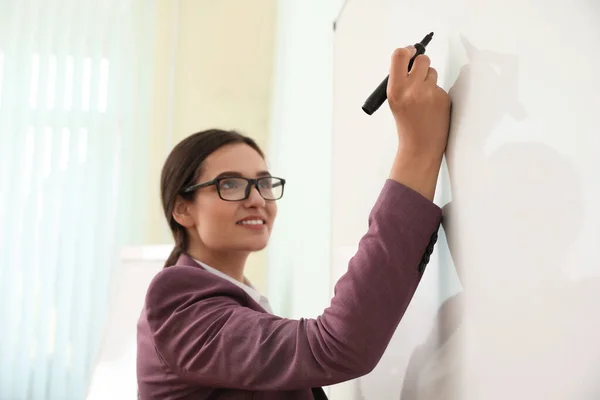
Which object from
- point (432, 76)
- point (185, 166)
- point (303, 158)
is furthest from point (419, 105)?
point (303, 158)

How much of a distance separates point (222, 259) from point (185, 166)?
Answer: 0.18 meters

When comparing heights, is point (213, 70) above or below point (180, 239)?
above

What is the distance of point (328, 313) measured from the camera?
0.58 metres

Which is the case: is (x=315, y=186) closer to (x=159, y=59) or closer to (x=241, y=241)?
(x=241, y=241)

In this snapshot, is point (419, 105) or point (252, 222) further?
point (252, 222)

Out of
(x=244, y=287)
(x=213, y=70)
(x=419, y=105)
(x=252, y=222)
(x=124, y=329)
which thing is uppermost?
(x=213, y=70)

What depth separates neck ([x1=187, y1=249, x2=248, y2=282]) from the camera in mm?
975

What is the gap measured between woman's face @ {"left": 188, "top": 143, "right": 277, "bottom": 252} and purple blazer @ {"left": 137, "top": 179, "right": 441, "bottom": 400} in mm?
177

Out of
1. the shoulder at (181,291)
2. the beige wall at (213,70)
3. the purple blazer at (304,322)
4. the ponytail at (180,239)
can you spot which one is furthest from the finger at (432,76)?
the beige wall at (213,70)

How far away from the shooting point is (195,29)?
2.92 m

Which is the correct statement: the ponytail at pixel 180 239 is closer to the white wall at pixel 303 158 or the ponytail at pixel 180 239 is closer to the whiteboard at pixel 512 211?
the white wall at pixel 303 158

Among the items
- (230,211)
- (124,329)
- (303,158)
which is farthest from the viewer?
(124,329)

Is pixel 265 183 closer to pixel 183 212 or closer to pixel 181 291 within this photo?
pixel 183 212

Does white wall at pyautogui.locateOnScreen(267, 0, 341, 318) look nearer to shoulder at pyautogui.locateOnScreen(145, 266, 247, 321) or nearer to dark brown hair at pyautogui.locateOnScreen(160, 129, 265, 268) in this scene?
dark brown hair at pyautogui.locateOnScreen(160, 129, 265, 268)
